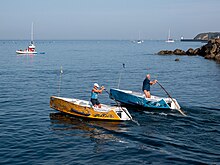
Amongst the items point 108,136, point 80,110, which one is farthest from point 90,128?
point 80,110

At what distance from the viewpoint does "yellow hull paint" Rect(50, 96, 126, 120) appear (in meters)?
18.7

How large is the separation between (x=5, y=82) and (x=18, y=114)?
14775 millimetres

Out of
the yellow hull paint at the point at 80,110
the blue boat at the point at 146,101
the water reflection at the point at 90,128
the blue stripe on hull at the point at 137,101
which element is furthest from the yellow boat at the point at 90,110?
the blue stripe on hull at the point at 137,101

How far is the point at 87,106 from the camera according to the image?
19344 millimetres

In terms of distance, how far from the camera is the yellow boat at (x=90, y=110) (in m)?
18.7

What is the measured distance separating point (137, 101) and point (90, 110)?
4653mm

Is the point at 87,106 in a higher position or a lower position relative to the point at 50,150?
higher

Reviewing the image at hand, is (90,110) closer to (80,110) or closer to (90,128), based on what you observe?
(80,110)

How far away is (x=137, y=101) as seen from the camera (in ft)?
73.7

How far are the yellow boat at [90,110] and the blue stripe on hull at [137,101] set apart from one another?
2.69 metres

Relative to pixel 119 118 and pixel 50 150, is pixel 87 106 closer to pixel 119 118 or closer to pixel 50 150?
pixel 119 118

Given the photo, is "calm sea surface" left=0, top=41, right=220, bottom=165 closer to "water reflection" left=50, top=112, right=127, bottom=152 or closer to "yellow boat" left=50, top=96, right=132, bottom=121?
"water reflection" left=50, top=112, right=127, bottom=152

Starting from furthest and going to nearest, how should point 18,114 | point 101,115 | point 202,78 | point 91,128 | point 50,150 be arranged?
point 202,78 < point 18,114 < point 101,115 < point 91,128 < point 50,150

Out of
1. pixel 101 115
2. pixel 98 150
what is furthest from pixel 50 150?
pixel 101 115
